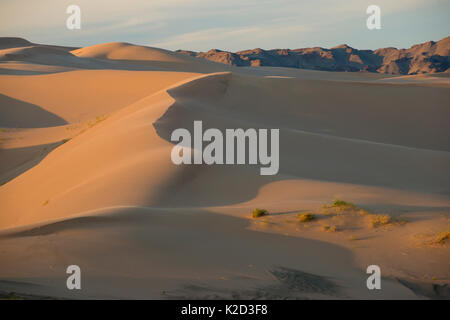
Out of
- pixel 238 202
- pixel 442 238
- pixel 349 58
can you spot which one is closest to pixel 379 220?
pixel 442 238

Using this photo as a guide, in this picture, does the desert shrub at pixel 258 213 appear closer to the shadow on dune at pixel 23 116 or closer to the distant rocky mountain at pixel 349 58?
the shadow on dune at pixel 23 116

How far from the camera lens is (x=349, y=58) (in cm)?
12006

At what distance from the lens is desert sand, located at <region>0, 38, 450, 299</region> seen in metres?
4.90

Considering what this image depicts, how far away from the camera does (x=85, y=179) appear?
10797 mm

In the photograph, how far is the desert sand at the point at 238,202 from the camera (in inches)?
193

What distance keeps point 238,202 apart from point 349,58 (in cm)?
11904

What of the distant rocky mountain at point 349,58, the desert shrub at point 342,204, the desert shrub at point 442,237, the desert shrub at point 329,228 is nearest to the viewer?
the desert shrub at point 442,237

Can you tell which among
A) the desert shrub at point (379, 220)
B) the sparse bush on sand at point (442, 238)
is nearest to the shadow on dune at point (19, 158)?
the desert shrub at point (379, 220)

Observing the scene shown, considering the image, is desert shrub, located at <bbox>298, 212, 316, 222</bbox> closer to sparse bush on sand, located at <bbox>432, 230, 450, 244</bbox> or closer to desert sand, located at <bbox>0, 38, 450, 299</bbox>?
desert sand, located at <bbox>0, 38, 450, 299</bbox>

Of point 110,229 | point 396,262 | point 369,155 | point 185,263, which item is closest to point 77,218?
point 110,229

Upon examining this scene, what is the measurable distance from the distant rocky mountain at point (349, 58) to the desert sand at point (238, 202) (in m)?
83.3

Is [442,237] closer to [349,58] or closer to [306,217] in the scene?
[306,217]

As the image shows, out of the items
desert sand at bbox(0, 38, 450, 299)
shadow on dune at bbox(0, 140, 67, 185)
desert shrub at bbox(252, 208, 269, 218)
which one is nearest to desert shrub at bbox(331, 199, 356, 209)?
desert sand at bbox(0, 38, 450, 299)

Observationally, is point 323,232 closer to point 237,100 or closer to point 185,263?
point 185,263
